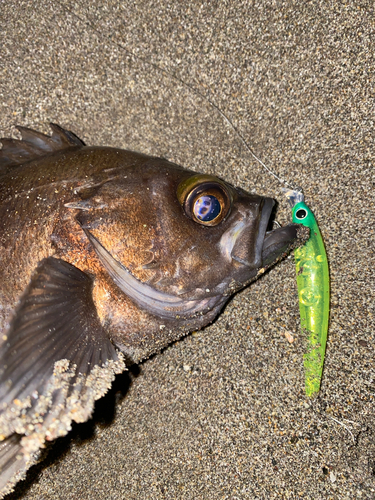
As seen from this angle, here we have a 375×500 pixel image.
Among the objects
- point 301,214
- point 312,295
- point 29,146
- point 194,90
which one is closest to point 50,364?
point 29,146

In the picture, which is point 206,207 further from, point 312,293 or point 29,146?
point 29,146

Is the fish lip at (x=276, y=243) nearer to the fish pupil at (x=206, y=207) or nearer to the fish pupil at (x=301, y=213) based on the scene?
the fish pupil at (x=301, y=213)

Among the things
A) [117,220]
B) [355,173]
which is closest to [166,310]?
[117,220]

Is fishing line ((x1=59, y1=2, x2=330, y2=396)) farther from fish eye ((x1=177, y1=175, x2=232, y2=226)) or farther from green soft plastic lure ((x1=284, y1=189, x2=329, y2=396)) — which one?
fish eye ((x1=177, y1=175, x2=232, y2=226))

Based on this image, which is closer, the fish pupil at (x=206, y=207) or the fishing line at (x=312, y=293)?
the fish pupil at (x=206, y=207)

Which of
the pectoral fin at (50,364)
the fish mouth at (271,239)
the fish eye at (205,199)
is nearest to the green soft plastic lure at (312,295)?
the fish mouth at (271,239)

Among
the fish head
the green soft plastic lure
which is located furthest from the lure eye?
the fish head
